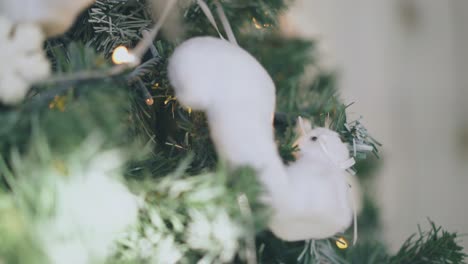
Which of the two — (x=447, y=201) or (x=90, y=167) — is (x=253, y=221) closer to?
(x=90, y=167)

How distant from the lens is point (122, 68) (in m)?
0.30

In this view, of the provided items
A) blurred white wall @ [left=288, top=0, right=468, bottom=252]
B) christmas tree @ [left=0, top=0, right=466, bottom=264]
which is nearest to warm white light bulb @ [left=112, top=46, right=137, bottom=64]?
christmas tree @ [left=0, top=0, right=466, bottom=264]

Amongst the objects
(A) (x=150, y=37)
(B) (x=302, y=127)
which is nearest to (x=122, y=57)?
(A) (x=150, y=37)

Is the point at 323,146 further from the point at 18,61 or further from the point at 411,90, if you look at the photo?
the point at 411,90

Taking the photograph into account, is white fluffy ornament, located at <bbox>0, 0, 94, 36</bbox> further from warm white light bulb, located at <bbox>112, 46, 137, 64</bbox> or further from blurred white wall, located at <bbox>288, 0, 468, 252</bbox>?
blurred white wall, located at <bbox>288, 0, 468, 252</bbox>

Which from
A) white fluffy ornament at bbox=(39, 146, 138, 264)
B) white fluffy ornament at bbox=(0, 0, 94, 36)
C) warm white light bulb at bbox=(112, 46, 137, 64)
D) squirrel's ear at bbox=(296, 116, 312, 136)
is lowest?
squirrel's ear at bbox=(296, 116, 312, 136)

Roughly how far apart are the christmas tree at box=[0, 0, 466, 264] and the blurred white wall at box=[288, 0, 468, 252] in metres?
0.91

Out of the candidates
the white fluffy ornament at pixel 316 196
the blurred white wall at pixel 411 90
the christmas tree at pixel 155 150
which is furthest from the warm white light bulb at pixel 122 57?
the blurred white wall at pixel 411 90

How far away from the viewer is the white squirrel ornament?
0.31 metres

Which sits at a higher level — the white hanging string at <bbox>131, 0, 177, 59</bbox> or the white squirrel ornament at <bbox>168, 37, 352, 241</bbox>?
the white hanging string at <bbox>131, 0, 177, 59</bbox>

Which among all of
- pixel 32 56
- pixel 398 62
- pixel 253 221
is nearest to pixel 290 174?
pixel 253 221

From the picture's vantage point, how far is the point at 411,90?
1.35 metres

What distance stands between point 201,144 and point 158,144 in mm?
46

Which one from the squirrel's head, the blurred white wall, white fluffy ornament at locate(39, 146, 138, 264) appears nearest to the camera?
white fluffy ornament at locate(39, 146, 138, 264)
